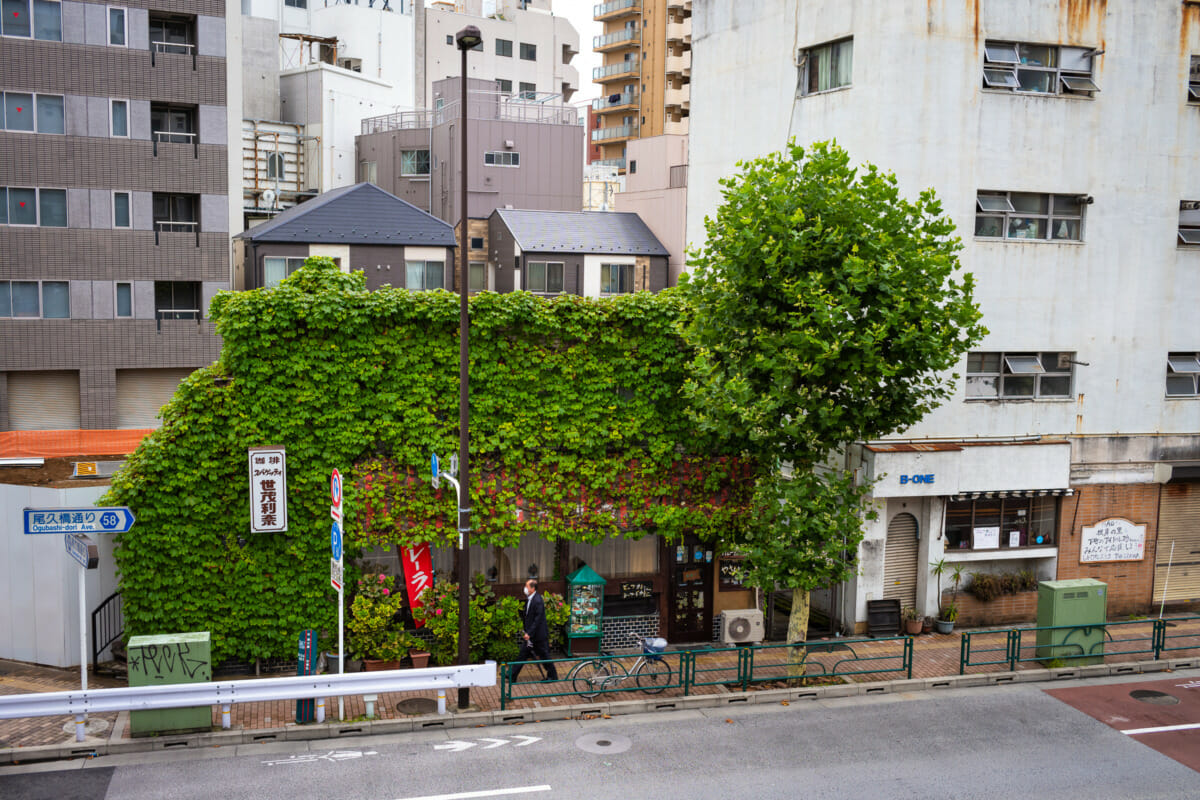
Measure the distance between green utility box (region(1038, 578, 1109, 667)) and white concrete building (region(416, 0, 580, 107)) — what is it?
60.0 meters

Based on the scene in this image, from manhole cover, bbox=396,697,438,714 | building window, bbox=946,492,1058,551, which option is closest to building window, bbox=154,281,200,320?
manhole cover, bbox=396,697,438,714

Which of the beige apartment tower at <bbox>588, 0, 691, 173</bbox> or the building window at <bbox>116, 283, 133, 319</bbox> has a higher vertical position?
the beige apartment tower at <bbox>588, 0, 691, 173</bbox>

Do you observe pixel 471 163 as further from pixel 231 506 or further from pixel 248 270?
pixel 231 506

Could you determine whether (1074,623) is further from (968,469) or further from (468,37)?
(468,37)

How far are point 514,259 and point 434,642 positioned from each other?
27967mm

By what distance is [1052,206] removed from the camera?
74.2ft

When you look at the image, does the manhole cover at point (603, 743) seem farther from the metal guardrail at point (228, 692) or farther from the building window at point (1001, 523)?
the building window at point (1001, 523)

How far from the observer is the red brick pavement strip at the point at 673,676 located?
15.5 meters

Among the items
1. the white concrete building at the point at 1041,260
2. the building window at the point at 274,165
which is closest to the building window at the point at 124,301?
the building window at the point at 274,165

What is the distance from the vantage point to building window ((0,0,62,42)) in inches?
1220

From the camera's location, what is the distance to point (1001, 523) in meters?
22.7

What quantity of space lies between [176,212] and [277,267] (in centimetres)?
398

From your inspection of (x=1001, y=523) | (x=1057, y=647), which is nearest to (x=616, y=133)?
(x=1001, y=523)

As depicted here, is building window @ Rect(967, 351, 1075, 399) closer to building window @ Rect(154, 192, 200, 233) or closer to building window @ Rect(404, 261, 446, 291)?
building window @ Rect(404, 261, 446, 291)
